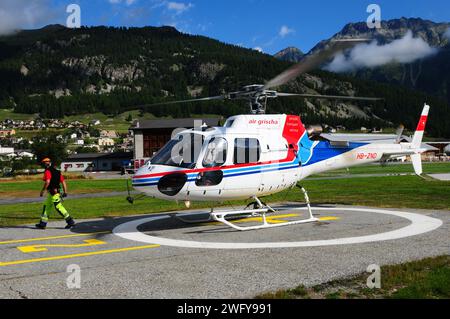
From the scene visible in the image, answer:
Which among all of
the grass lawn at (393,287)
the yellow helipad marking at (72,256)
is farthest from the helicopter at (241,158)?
the grass lawn at (393,287)

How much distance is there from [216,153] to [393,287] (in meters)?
7.14

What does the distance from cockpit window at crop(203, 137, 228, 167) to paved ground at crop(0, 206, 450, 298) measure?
2085 mm

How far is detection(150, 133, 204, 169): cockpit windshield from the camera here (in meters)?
12.9

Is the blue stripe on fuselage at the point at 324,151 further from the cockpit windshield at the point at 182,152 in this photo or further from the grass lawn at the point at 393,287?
the grass lawn at the point at 393,287

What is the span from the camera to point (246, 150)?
13789mm

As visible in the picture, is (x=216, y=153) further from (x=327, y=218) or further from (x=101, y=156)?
(x=101, y=156)

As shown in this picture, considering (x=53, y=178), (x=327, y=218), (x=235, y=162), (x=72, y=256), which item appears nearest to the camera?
(x=72, y=256)

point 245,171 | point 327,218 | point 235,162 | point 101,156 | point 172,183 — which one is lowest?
point 101,156

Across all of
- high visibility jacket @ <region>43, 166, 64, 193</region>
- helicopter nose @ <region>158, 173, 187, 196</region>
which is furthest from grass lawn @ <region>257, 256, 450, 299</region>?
high visibility jacket @ <region>43, 166, 64, 193</region>

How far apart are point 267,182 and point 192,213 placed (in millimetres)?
4990

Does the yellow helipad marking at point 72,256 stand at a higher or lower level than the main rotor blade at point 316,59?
lower

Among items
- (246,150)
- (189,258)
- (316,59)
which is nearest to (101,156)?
(246,150)

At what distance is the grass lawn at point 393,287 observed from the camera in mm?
6782

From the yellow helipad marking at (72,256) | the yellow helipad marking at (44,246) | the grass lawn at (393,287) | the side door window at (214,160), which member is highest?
the side door window at (214,160)
